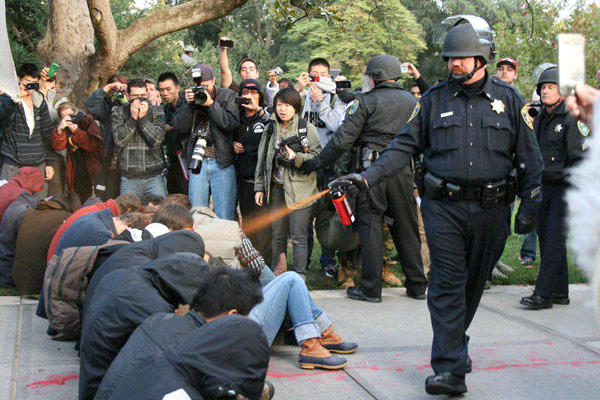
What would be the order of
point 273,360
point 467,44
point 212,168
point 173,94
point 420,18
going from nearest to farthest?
point 467,44, point 273,360, point 212,168, point 173,94, point 420,18

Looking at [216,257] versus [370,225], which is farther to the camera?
[370,225]

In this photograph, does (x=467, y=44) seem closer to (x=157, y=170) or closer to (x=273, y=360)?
(x=273, y=360)

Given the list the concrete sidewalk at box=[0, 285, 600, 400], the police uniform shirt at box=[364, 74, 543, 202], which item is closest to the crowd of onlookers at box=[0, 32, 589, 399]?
the concrete sidewalk at box=[0, 285, 600, 400]

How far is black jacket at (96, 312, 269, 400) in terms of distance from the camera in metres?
2.89

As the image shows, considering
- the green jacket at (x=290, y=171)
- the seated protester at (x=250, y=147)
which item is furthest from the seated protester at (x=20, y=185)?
the green jacket at (x=290, y=171)

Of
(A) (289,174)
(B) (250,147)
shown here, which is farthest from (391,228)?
(B) (250,147)

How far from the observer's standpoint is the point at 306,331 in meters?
4.78

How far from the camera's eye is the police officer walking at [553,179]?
21.2 ft

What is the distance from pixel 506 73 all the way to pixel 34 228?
5323 mm

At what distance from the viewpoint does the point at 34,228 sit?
646 centimetres

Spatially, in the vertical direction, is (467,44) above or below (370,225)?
above

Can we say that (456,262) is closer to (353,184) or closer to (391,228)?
(353,184)

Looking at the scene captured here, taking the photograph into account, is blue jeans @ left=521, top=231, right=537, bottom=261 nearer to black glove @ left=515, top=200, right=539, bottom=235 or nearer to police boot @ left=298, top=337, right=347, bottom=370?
black glove @ left=515, top=200, right=539, bottom=235

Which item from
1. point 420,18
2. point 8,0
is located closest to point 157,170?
point 8,0
